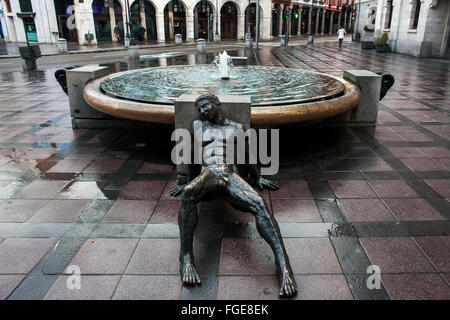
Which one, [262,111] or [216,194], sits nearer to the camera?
[216,194]

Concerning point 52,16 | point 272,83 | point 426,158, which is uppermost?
point 52,16

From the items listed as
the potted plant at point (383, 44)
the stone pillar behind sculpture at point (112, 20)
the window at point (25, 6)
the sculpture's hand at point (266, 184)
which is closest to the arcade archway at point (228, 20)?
the stone pillar behind sculpture at point (112, 20)

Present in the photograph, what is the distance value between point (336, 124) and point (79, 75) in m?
4.84

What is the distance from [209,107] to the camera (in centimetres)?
347

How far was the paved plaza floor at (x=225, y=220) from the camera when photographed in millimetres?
2748

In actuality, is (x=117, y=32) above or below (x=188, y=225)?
above

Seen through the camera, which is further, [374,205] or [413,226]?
[374,205]

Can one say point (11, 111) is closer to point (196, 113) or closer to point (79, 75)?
point (79, 75)

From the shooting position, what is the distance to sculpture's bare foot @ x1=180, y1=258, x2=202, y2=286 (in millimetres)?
2693

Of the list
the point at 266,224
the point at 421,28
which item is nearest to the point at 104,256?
the point at 266,224

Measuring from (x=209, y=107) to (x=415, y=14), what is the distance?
23.8 meters

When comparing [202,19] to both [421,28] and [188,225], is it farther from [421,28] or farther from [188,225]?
[188,225]

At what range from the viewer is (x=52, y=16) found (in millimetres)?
33500

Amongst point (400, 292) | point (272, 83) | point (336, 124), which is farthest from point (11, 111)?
point (400, 292)
